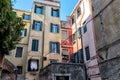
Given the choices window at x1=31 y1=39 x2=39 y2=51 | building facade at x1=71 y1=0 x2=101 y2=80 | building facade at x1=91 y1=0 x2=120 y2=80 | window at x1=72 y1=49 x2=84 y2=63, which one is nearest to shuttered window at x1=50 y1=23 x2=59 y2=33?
building facade at x1=71 y1=0 x2=101 y2=80

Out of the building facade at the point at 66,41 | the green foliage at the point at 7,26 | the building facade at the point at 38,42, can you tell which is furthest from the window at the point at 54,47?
the green foliage at the point at 7,26

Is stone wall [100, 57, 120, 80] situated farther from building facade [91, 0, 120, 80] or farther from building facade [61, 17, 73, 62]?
building facade [61, 17, 73, 62]

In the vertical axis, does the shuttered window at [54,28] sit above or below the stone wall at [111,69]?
above

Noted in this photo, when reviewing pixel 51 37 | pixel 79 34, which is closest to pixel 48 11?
pixel 51 37

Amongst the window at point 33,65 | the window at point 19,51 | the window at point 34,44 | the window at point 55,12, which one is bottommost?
the window at point 33,65

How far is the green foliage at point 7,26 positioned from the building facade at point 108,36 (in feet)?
21.9

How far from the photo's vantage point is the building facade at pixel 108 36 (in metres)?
10.1

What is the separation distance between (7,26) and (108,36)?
24.7ft

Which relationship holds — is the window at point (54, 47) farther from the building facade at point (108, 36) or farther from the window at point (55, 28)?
the building facade at point (108, 36)

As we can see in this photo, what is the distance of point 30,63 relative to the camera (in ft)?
54.9

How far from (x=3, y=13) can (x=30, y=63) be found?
10.5 metres

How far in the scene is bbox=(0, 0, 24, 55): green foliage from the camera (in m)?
7.10

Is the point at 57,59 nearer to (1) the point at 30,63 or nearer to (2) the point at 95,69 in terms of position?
(1) the point at 30,63

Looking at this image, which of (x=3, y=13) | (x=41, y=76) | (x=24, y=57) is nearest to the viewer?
(x=3, y=13)
